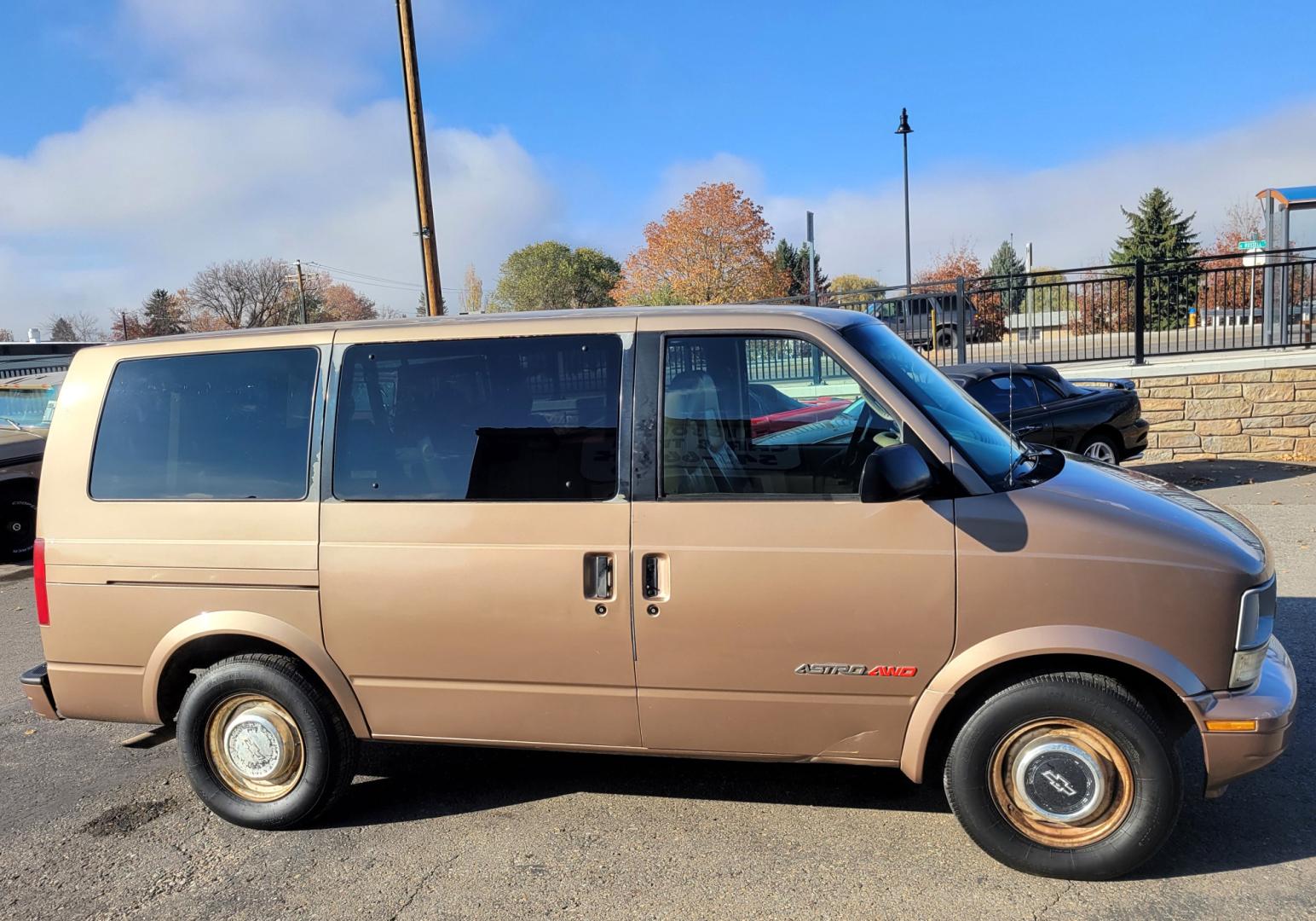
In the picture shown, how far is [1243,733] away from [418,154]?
44.0ft

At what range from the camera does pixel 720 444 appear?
11.3ft

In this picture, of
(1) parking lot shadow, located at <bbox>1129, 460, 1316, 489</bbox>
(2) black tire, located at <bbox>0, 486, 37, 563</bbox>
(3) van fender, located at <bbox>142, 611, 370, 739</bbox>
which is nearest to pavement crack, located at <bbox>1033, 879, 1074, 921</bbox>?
(3) van fender, located at <bbox>142, 611, 370, 739</bbox>

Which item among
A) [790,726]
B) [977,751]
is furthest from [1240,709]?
[790,726]

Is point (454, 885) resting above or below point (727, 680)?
below

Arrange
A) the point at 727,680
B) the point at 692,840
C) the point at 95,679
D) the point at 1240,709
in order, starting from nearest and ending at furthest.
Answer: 1. the point at 1240,709
2. the point at 727,680
3. the point at 692,840
4. the point at 95,679

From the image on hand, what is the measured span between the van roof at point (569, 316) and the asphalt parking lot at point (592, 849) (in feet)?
6.50

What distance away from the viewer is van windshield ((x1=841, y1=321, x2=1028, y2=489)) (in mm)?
3389

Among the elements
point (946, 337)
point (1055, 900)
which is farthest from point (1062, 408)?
point (1055, 900)

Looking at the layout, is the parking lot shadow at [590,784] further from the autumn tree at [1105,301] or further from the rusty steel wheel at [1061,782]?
the autumn tree at [1105,301]

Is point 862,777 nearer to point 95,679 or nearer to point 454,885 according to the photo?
point 454,885

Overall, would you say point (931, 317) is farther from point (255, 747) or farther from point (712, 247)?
point (712, 247)

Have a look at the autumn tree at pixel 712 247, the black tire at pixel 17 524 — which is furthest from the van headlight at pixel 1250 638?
the autumn tree at pixel 712 247

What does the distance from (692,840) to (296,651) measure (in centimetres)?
171

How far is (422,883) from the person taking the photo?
342cm
